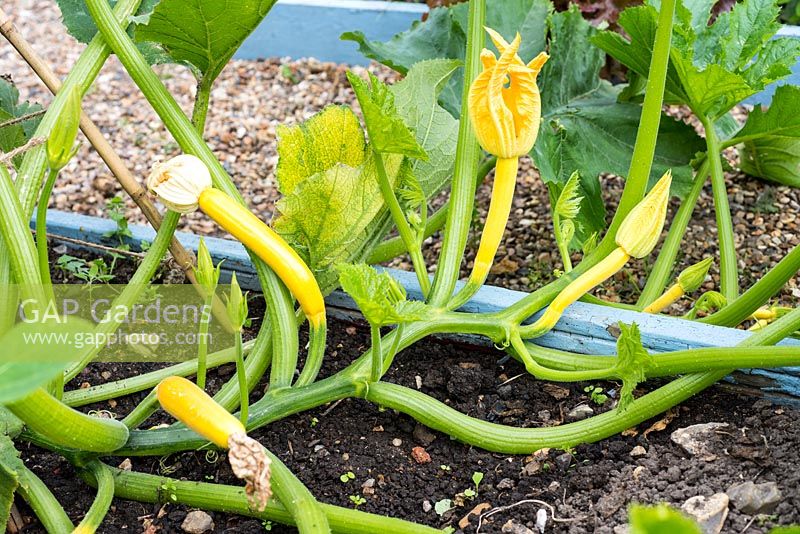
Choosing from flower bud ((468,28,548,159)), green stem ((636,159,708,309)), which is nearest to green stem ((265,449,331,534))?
flower bud ((468,28,548,159))

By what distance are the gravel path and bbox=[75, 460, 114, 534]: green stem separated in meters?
1.01

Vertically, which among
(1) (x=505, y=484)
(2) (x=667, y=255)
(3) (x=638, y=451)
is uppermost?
(2) (x=667, y=255)

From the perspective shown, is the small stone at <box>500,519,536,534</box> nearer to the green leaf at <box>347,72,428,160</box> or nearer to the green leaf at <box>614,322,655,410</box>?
the green leaf at <box>614,322,655,410</box>

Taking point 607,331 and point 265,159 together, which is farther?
point 265,159

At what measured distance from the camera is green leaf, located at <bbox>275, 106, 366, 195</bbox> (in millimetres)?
1489

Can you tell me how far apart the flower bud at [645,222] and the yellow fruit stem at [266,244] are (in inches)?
19.6

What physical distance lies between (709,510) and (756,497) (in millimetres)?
65

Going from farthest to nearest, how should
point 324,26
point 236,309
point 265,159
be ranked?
point 324,26 < point 265,159 < point 236,309

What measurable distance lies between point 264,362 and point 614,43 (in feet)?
2.91

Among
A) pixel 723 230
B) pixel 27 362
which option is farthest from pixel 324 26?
pixel 27 362

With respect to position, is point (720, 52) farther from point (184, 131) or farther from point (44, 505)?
point (44, 505)

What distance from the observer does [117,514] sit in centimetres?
135

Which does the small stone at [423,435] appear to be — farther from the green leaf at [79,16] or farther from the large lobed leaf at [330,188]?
the green leaf at [79,16]

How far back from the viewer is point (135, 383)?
158 centimetres
